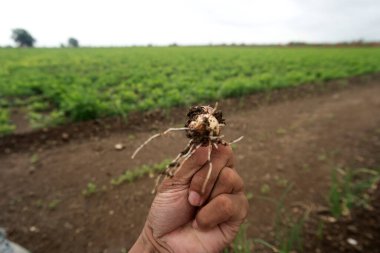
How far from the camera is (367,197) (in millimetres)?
3322

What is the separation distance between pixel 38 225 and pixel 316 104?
21.3ft

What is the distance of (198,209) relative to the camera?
141cm

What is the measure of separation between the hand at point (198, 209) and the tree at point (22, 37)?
71.4 metres

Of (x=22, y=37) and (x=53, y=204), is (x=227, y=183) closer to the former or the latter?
(x=53, y=204)

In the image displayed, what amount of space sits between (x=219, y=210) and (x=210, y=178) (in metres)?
0.13

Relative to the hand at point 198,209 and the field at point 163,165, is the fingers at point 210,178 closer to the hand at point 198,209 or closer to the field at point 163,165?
the hand at point 198,209

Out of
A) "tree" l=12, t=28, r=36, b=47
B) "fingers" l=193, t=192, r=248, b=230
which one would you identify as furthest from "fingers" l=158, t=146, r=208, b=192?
"tree" l=12, t=28, r=36, b=47

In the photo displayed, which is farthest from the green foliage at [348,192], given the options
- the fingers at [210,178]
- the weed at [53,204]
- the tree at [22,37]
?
the tree at [22,37]

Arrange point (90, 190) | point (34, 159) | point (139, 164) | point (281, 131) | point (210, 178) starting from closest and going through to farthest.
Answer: point (210, 178) < point (90, 190) < point (139, 164) < point (34, 159) < point (281, 131)

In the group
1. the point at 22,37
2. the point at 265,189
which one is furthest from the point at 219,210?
the point at 22,37

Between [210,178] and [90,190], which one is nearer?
[210,178]

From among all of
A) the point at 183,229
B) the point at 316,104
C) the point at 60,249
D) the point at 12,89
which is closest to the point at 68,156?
the point at 60,249

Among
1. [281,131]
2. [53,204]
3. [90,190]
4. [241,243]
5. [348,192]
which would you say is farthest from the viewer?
[281,131]

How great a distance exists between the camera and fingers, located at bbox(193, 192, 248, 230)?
Result: 1238 millimetres
